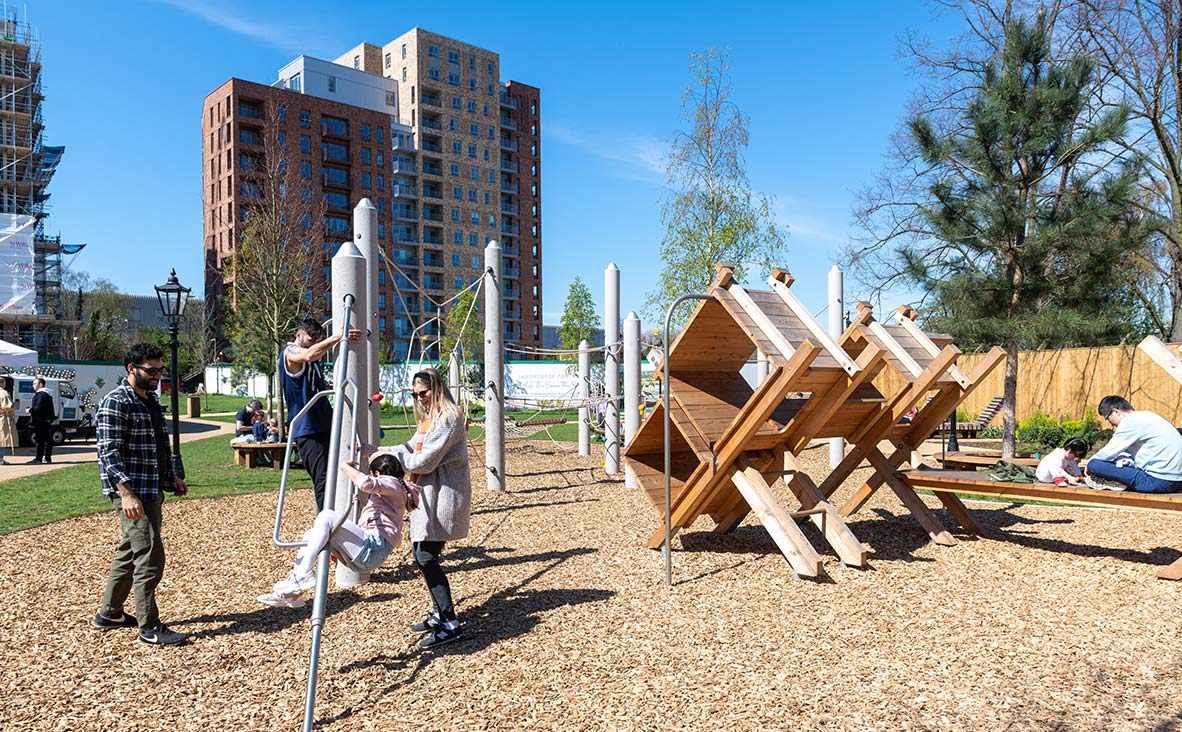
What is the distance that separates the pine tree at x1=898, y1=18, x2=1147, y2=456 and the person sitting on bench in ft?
26.8

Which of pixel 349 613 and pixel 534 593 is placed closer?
pixel 349 613

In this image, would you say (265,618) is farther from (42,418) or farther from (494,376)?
(42,418)

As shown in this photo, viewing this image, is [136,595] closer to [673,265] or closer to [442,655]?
[442,655]

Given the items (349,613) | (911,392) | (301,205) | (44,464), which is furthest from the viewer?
(301,205)

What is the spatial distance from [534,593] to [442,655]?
1.36 metres

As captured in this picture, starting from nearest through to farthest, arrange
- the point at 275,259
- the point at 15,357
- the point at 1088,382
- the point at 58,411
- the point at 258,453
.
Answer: the point at 258,453 → the point at 15,357 → the point at 1088,382 → the point at 58,411 → the point at 275,259

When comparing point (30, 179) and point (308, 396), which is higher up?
point (30, 179)

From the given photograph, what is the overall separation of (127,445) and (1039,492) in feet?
22.0

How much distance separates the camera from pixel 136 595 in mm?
4867

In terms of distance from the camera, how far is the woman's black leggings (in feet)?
15.9

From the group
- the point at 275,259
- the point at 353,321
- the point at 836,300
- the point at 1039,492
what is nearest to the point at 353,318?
the point at 353,321

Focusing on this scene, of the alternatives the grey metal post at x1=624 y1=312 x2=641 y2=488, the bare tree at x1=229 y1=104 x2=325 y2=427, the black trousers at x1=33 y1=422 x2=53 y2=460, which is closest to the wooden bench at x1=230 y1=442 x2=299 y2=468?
the black trousers at x1=33 y1=422 x2=53 y2=460

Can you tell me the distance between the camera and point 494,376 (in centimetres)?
1078

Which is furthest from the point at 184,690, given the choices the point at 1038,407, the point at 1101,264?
the point at 1038,407
